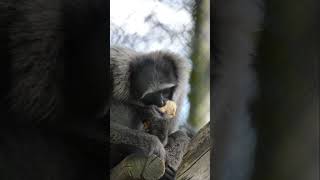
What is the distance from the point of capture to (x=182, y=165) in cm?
177

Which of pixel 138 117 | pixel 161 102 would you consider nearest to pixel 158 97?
pixel 161 102

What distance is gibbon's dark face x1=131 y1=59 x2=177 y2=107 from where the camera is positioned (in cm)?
170

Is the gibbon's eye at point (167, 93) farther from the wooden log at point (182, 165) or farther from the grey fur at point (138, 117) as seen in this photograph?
the wooden log at point (182, 165)

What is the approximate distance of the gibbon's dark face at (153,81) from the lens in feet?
5.57

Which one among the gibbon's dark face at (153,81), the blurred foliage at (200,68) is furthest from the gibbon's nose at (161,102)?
the blurred foliage at (200,68)

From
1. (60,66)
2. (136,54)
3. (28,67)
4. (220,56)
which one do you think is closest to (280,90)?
(220,56)

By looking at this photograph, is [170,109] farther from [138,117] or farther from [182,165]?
[182,165]

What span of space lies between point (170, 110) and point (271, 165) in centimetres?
55

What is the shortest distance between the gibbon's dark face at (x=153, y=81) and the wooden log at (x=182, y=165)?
0.24 metres

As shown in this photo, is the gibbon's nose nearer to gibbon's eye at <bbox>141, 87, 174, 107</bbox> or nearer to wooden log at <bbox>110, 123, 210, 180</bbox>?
gibbon's eye at <bbox>141, 87, 174, 107</bbox>

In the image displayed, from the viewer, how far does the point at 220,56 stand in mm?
1874

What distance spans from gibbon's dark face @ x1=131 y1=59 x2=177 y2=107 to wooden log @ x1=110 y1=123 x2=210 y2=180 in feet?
0.80

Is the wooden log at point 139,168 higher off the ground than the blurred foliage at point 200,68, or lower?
lower

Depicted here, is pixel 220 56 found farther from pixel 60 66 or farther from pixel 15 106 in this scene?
pixel 15 106
